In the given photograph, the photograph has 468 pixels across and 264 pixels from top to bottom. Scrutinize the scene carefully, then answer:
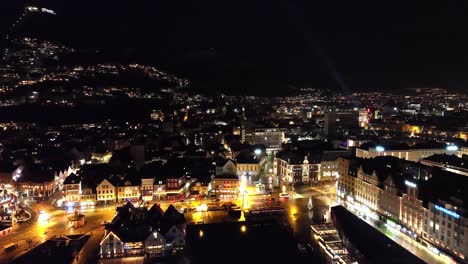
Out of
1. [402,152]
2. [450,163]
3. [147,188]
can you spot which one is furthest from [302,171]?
[147,188]

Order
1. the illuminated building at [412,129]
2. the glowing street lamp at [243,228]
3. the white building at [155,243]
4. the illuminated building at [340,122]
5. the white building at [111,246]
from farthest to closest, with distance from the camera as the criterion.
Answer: the illuminated building at [412,129] < the illuminated building at [340,122] < the glowing street lamp at [243,228] < the white building at [155,243] < the white building at [111,246]

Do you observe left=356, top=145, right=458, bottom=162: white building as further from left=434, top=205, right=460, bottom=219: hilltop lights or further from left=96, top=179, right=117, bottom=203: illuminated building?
left=96, top=179, right=117, bottom=203: illuminated building

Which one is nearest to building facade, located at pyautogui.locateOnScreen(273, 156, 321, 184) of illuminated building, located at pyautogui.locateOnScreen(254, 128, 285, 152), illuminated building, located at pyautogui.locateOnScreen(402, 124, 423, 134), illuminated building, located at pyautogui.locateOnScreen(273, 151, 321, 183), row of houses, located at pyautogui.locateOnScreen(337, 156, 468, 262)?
illuminated building, located at pyautogui.locateOnScreen(273, 151, 321, 183)

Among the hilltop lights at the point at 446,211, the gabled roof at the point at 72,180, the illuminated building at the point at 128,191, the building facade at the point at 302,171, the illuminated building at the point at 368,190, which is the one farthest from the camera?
the building facade at the point at 302,171

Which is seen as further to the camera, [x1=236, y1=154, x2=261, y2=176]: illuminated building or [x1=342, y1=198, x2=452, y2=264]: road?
[x1=236, y1=154, x2=261, y2=176]: illuminated building

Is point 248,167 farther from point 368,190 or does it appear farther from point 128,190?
point 368,190

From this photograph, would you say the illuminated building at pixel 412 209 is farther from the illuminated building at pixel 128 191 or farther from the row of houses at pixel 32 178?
the row of houses at pixel 32 178

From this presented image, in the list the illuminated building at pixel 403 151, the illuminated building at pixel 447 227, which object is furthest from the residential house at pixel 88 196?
the illuminated building at pixel 403 151

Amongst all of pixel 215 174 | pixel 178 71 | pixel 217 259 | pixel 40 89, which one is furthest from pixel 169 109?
pixel 217 259
